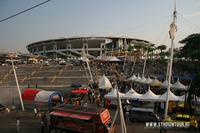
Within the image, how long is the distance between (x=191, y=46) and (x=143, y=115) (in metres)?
46.3

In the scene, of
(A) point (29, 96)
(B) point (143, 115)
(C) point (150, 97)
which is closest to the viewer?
(B) point (143, 115)

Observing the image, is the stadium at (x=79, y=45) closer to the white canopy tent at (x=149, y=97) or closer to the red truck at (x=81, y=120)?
the white canopy tent at (x=149, y=97)

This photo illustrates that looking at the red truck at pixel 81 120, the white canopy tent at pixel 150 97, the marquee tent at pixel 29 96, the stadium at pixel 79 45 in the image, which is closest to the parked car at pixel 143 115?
the white canopy tent at pixel 150 97

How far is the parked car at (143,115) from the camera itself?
2355 cm

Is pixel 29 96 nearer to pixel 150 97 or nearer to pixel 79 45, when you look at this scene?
pixel 150 97

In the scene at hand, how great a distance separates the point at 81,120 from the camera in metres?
18.9

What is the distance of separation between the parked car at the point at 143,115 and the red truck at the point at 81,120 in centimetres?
526

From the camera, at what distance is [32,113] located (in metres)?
28.5

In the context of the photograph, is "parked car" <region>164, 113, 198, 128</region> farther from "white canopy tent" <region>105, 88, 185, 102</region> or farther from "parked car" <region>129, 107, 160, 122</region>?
"white canopy tent" <region>105, 88, 185, 102</region>

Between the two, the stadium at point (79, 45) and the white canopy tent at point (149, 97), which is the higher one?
the stadium at point (79, 45)

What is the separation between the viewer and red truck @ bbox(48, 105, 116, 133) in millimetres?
18406

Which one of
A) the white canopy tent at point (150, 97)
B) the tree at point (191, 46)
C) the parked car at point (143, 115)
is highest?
the tree at point (191, 46)

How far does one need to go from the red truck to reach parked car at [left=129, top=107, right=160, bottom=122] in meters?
5.26

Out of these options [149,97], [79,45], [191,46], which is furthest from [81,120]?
[79,45]
